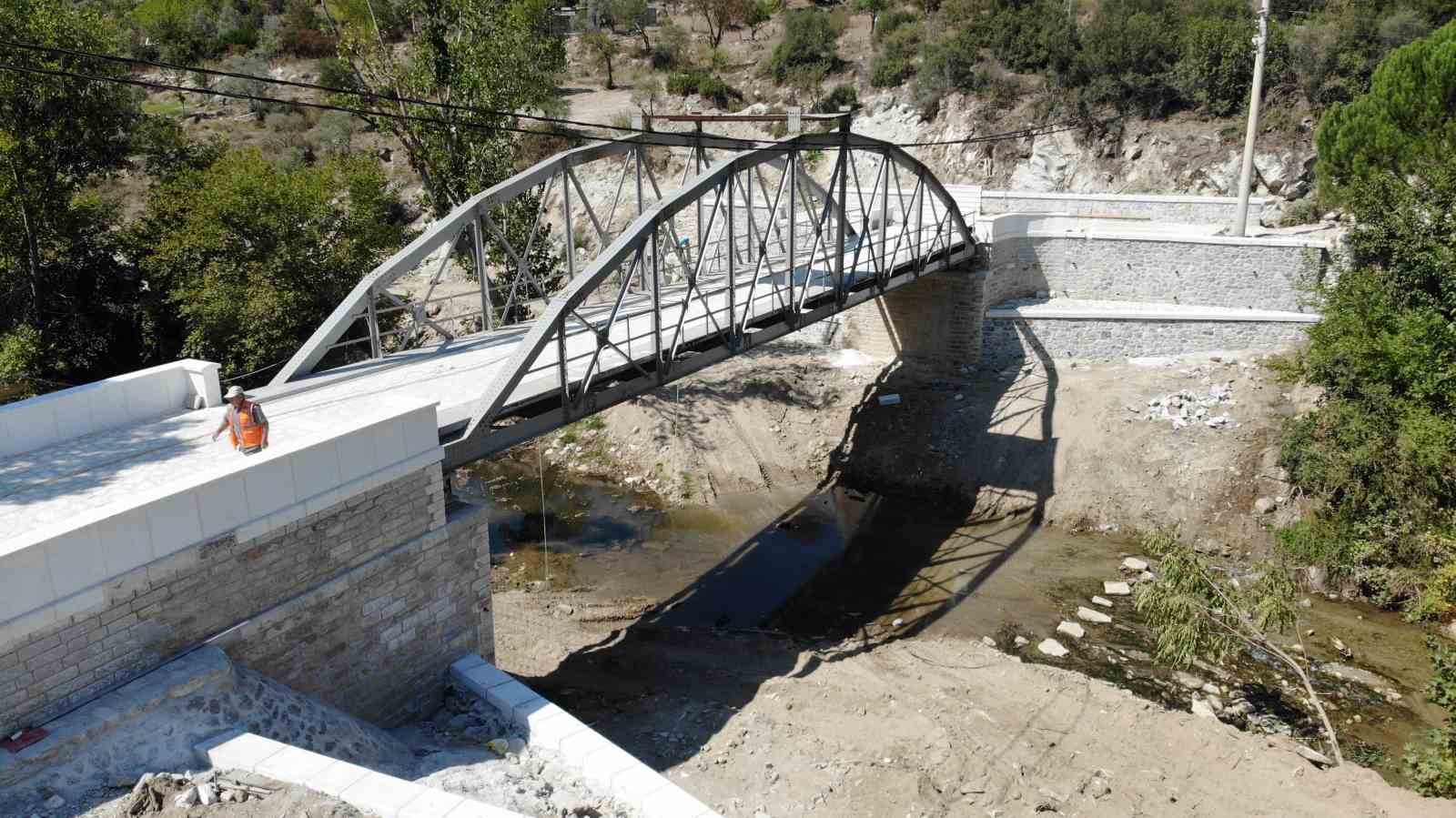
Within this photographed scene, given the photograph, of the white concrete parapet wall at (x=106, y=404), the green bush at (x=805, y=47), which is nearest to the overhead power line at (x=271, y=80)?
the white concrete parapet wall at (x=106, y=404)

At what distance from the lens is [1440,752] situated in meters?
11.7

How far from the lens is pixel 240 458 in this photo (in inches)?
393

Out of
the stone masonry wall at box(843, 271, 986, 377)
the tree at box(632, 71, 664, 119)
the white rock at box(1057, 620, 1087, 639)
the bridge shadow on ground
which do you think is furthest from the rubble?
the tree at box(632, 71, 664, 119)

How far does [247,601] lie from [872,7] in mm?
47504

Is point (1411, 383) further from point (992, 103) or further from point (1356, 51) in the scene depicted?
point (992, 103)

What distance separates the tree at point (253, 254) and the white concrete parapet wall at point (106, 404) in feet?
39.3

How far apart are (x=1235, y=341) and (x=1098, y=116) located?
16.3 m

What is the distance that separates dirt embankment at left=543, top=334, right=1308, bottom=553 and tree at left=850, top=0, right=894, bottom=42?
2986cm

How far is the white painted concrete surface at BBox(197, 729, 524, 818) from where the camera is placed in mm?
8070

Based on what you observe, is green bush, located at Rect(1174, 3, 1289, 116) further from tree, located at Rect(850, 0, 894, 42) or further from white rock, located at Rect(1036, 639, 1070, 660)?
white rock, located at Rect(1036, 639, 1070, 660)

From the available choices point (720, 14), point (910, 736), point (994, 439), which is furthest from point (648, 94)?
point (910, 736)

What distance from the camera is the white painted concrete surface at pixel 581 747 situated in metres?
9.31

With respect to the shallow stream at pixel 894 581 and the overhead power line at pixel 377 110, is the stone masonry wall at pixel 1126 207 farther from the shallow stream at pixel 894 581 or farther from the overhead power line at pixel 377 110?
the shallow stream at pixel 894 581

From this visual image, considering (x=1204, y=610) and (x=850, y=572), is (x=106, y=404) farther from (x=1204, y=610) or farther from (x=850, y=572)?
(x=1204, y=610)
